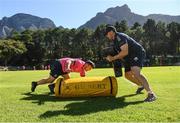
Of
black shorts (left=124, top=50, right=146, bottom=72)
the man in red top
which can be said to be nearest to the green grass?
black shorts (left=124, top=50, right=146, bottom=72)

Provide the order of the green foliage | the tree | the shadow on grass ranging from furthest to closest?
the tree → the green foliage → the shadow on grass

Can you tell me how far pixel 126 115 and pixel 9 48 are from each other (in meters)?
103

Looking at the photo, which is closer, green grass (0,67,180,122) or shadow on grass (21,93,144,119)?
green grass (0,67,180,122)

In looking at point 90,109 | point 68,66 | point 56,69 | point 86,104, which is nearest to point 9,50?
point 56,69

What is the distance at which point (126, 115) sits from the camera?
9055 millimetres

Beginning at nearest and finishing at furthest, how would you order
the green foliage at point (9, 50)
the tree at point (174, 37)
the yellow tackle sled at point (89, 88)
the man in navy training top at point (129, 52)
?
the man in navy training top at point (129, 52) → the yellow tackle sled at point (89, 88) → the green foliage at point (9, 50) → the tree at point (174, 37)

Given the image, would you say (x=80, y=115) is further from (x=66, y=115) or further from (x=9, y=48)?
(x=9, y=48)

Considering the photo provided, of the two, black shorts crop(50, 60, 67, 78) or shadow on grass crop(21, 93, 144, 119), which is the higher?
black shorts crop(50, 60, 67, 78)

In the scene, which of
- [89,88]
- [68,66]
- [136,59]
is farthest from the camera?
[68,66]

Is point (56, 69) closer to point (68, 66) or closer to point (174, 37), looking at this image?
point (68, 66)

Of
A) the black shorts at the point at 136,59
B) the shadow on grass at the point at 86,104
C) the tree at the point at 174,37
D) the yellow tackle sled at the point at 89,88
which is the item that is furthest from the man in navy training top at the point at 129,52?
the tree at the point at 174,37

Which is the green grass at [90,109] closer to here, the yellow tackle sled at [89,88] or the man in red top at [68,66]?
the yellow tackle sled at [89,88]

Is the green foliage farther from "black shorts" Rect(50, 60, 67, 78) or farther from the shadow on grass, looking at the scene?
the shadow on grass

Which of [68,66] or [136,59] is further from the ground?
[136,59]
